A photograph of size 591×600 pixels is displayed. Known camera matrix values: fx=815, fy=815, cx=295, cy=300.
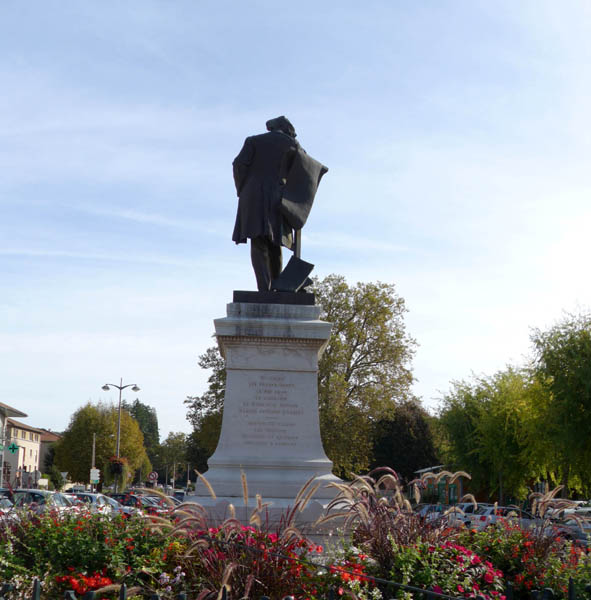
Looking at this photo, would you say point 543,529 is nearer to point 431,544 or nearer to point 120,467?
point 431,544

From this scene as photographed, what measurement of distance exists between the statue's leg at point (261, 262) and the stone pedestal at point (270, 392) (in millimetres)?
822

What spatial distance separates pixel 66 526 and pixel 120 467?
139ft

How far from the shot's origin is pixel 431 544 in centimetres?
734

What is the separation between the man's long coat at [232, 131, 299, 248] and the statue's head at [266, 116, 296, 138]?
0.62 ft

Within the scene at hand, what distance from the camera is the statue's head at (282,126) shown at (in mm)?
12508

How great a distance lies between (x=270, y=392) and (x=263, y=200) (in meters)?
2.90

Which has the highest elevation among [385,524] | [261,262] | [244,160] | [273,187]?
[244,160]

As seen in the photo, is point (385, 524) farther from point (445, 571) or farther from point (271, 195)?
point (271, 195)

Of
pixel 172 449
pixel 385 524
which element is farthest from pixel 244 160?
pixel 172 449

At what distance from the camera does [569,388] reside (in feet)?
106

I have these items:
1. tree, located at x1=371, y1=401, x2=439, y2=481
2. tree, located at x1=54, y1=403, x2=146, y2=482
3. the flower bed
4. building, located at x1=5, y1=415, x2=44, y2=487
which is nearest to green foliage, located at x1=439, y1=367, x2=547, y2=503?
tree, located at x1=371, y1=401, x2=439, y2=481

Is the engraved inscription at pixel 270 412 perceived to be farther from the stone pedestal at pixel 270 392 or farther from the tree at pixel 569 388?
the tree at pixel 569 388

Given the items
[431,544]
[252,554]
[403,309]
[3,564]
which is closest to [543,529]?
[431,544]

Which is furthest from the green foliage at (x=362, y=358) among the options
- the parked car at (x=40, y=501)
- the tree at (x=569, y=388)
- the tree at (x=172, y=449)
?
the tree at (x=172, y=449)
